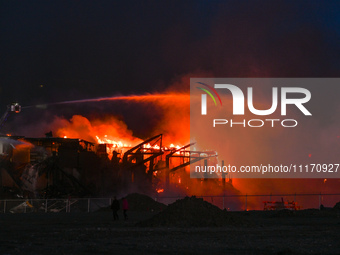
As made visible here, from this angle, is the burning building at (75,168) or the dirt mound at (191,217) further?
the burning building at (75,168)

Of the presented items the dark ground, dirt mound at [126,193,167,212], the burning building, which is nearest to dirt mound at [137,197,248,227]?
the dark ground

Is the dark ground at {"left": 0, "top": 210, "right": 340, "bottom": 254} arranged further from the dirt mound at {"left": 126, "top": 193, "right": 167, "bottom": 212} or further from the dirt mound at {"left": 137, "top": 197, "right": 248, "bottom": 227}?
the dirt mound at {"left": 126, "top": 193, "right": 167, "bottom": 212}

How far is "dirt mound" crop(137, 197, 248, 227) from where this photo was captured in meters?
27.2

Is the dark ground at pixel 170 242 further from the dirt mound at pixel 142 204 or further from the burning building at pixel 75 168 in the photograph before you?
the burning building at pixel 75 168

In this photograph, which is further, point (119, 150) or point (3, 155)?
point (119, 150)

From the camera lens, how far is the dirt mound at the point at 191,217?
89.4 feet

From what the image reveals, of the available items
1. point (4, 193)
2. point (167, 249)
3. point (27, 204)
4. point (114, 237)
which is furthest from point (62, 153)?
point (167, 249)

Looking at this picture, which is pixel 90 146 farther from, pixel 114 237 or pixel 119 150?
pixel 114 237

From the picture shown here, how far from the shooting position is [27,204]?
158ft

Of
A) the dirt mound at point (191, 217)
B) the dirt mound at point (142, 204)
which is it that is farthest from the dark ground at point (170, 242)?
the dirt mound at point (142, 204)

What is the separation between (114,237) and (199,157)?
62.6 meters

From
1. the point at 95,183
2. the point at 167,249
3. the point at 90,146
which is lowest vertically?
the point at 167,249

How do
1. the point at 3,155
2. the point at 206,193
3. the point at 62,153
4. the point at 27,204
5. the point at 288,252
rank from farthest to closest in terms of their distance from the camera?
the point at 206,193 → the point at 62,153 → the point at 3,155 → the point at 27,204 → the point at 288,252

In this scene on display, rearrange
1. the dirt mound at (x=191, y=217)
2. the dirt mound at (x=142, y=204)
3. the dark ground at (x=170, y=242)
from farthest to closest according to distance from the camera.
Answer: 1. the dirt mound at (x=142, y=204)
2. the dirt mound at (x=191, y=217)
3. the dark ground at (x=170, y=242)
